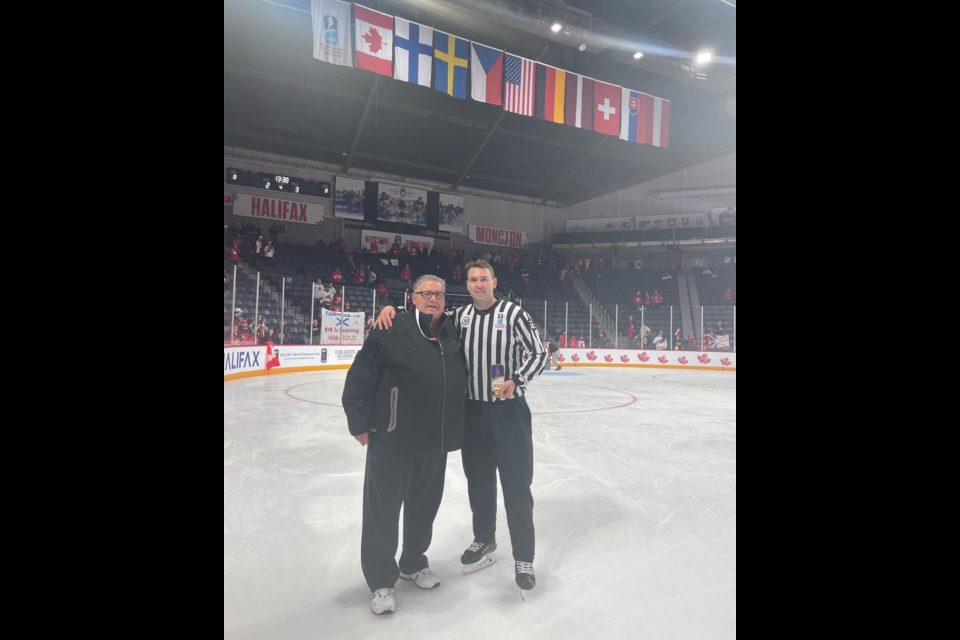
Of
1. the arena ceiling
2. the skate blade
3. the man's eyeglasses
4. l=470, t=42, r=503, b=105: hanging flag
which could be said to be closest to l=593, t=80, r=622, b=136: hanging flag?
the arena ceiling

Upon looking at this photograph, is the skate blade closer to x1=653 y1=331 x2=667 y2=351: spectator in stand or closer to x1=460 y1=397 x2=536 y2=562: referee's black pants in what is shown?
x1=460 y1=397 x2=536 y2=562: referee's black pants

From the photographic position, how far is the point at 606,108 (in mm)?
15273

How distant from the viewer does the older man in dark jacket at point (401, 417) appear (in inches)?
88.4

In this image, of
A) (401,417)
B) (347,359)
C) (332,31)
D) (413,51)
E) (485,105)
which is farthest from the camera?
(485,105)

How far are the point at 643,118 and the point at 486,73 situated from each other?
18.7 feet

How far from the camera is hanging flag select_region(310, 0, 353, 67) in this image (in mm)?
11270

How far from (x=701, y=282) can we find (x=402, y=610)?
23.4 m

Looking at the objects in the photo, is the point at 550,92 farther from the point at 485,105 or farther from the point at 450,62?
the point at 485,105

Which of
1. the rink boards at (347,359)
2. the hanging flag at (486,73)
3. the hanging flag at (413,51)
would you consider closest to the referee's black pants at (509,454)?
the rink boards at (347,359)

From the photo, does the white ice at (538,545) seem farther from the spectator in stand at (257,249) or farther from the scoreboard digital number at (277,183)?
the scoreboard digital number at (277,183)

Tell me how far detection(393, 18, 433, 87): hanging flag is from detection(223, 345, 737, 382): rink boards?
7206 millimetres

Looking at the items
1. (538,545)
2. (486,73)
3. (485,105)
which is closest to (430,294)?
(538,545)

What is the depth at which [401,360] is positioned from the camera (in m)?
2.28
